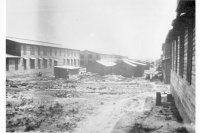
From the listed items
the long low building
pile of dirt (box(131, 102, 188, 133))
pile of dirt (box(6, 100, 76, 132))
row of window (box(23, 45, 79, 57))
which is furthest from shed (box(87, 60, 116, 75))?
pile of dirt (box(131, 102, 188, 133))

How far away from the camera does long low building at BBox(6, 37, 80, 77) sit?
28.7 meters

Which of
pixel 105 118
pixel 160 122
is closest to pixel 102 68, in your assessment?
pixel 105 118

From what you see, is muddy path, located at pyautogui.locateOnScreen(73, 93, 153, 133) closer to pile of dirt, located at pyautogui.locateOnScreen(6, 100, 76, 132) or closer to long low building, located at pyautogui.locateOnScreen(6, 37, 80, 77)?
pile of dirt, located at pyautogui.locateOnScreen(6, 100, 76, 132)

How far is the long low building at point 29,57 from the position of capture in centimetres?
2869

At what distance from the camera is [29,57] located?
32.6 metres

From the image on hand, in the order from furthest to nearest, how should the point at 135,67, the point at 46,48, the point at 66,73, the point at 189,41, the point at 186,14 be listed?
the point at 46,48
the point at 135,67
the point at 66,73
the point at 189,41
the point at 186,14

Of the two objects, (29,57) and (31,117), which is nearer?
(31,117)

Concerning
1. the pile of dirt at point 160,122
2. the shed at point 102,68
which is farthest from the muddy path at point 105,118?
the shed at point 102,68

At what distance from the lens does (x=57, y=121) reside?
31.0 ft

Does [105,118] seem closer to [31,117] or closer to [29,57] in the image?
[31,117]

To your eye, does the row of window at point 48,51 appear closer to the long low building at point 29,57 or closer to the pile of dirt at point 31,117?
the long low building at point 29,57

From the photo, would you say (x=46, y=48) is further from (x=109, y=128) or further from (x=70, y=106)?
(x=109, y=128)
